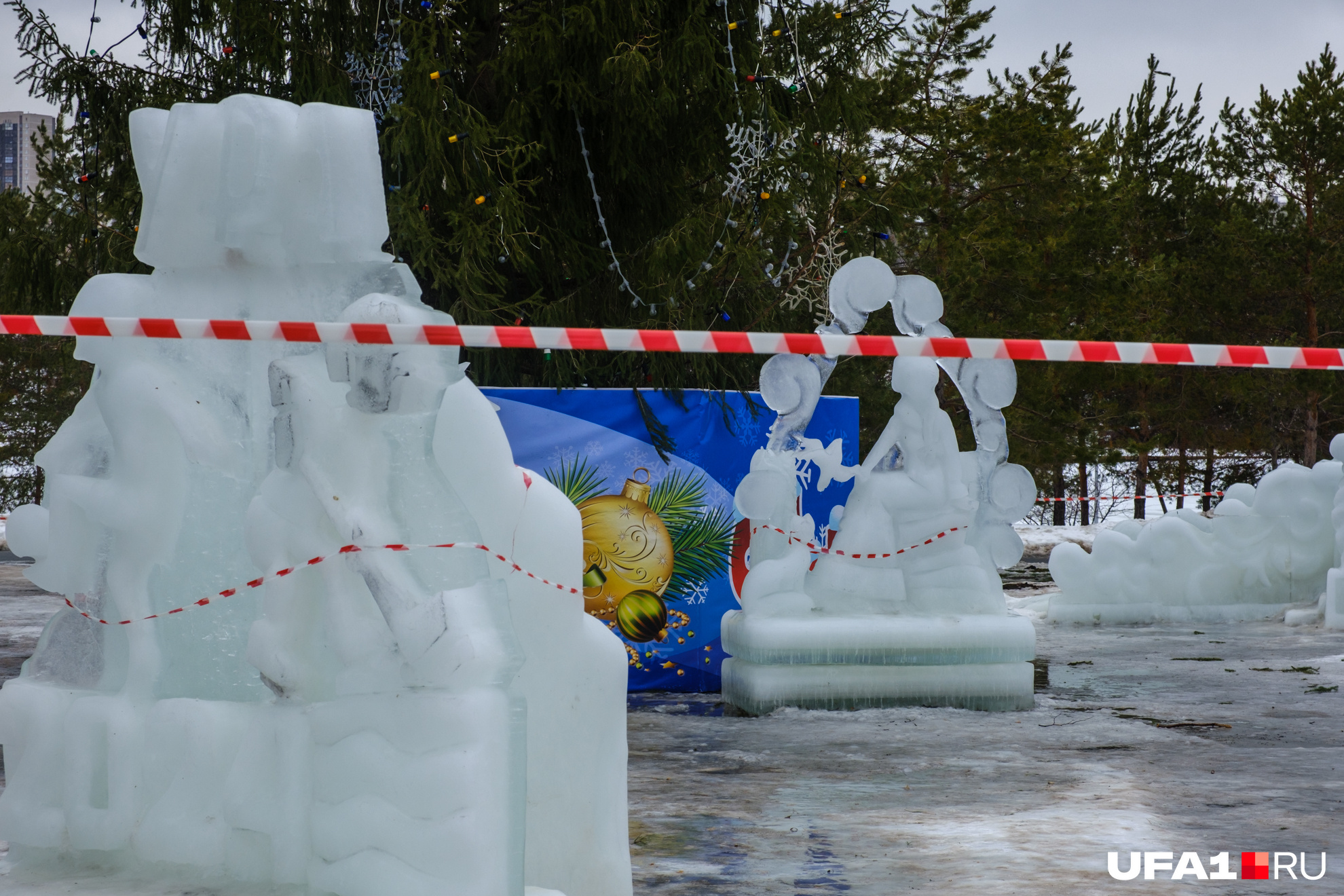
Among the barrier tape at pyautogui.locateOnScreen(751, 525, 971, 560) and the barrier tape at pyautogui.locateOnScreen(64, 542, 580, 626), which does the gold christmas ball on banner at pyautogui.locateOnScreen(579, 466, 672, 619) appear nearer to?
the barrier tape at pyautogui.locateOnScreen(751, 525, 971, 560)

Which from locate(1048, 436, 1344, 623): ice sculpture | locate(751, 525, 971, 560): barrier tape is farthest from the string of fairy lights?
locate(1048, 436, 1344, 623): ice sculpture

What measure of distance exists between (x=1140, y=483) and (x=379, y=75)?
52.8ft

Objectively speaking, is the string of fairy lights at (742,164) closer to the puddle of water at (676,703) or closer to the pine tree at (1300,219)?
the puddle of water at (676,703)

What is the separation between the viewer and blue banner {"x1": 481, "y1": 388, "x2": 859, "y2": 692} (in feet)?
25.8

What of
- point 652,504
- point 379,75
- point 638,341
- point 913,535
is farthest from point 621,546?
point 638,341

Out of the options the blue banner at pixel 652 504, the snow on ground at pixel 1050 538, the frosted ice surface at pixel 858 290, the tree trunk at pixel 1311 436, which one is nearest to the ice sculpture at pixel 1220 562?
the blue banner at pixel 652 504

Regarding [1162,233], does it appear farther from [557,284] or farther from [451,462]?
[451,462]

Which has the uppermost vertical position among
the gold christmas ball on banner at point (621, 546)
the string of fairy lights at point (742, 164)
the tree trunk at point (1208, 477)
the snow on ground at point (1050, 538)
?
the string of fairy lights at point (742, 164)

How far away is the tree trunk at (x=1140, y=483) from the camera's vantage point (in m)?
21.1

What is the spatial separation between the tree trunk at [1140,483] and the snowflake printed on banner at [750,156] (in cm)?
1279

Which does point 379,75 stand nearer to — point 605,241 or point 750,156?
point 605,241

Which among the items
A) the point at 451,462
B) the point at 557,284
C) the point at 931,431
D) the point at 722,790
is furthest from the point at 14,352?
the point at 451,462

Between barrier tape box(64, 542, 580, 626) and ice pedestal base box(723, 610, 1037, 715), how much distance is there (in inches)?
159

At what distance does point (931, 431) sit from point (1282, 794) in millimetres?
3054
